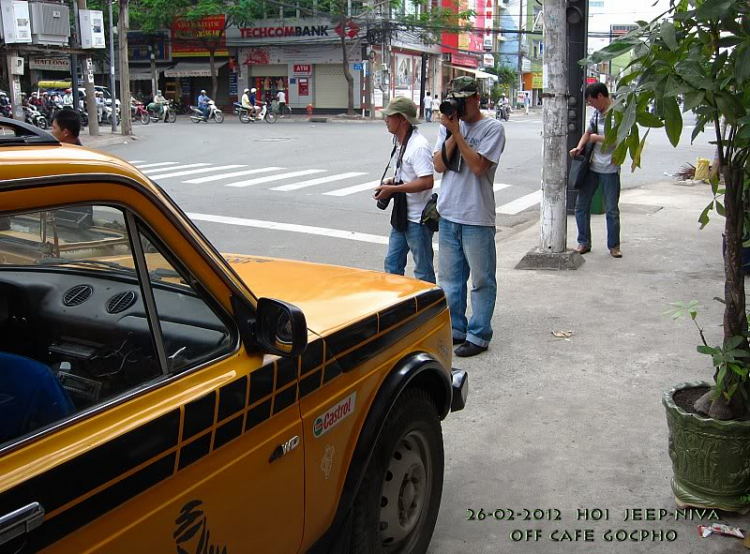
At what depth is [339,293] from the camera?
3.00 m

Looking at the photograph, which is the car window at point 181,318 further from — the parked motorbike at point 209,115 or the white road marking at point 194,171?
the parked motorbike at point 209,115

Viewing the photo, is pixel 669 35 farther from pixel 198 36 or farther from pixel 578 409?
pixel 198 36

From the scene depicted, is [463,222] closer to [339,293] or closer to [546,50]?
[339,293]

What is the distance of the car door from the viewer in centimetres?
160

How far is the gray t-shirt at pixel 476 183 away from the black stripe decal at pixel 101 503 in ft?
12.8

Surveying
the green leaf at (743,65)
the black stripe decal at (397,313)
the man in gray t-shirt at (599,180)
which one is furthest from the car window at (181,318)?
the man in gray t-shirt at (599,180)

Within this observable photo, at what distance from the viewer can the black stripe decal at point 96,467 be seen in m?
1.51

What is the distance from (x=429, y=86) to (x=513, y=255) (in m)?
51.0

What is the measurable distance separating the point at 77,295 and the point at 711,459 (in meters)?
2.67

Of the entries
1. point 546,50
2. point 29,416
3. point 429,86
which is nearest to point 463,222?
point 546,50

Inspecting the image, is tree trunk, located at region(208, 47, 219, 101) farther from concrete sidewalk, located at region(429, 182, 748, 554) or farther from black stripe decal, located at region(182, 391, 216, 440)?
black stripe decal, located at region(182, 391, 216, 440)

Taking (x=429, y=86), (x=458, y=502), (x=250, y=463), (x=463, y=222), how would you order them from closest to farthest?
1. (x=250, y=463)
2. (x=458, y=502)
3. (x=463, y=222)
4. (x=429, y=86)

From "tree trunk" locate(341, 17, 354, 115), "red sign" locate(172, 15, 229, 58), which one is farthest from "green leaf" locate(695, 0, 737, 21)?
"red sign" locate(172, 15, 229, 58)

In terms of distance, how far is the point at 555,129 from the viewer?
8016 mm
